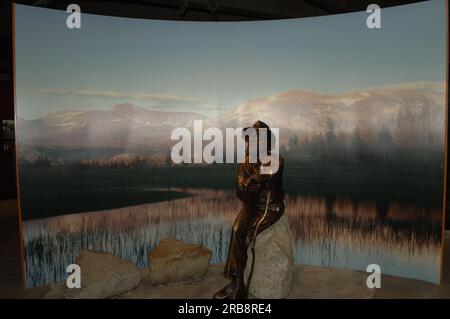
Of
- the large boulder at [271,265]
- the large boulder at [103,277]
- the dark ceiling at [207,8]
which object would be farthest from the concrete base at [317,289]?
the dark ceiling at [207,8]

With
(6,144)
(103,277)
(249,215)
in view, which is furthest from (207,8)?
(6,144)

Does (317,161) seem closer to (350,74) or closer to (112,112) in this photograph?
(350,74)

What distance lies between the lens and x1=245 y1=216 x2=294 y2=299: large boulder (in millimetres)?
3656

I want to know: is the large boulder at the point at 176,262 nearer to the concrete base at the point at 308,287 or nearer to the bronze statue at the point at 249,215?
the concrete base at the point at 308,287

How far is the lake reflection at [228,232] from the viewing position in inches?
170

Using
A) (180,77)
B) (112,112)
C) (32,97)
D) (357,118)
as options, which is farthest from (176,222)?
(357,118)

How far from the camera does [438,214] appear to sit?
421 centimetres

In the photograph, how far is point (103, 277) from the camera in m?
3.71

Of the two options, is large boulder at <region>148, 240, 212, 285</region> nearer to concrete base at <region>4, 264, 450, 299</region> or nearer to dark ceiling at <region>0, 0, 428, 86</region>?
concrete base at <region>4, 264, 450, 299</region>

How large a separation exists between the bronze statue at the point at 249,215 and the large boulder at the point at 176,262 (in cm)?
64

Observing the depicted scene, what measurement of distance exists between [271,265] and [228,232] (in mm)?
1743

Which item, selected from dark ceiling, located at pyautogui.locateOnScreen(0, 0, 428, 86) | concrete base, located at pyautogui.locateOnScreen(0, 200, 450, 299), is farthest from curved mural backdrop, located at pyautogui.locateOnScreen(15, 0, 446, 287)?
dark ceiling, located at pyautogui.locateOnScreen(0, 0, 428, 86)

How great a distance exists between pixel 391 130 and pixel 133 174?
154 inches

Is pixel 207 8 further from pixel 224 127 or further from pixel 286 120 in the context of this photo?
pixel 286 120
